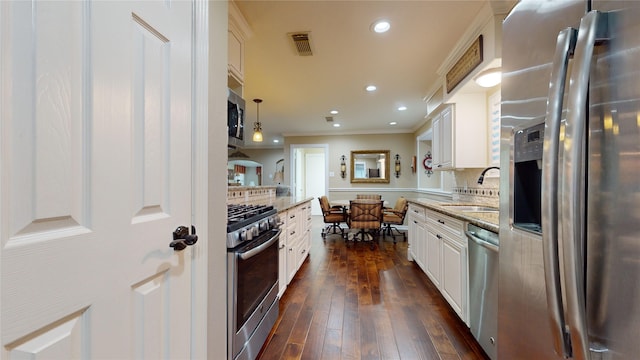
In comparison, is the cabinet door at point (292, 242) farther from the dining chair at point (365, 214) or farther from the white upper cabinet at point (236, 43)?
the dining chair at point (365, 214)

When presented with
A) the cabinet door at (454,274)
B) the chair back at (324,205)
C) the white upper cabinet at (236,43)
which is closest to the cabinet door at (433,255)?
the cabinet door at (454,274)

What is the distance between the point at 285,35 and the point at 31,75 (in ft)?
6.97

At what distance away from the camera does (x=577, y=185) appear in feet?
1.79

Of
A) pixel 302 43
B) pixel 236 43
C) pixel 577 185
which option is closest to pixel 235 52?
pixel 236 43

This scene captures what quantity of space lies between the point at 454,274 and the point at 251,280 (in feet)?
5.28

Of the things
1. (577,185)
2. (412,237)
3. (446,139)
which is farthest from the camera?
(412,237)

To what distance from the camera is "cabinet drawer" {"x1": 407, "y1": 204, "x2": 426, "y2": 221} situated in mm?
3008

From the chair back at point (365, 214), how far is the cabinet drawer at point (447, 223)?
5.65 feet

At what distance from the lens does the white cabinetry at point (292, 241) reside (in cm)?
238

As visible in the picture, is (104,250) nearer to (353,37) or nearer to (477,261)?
(477,261)

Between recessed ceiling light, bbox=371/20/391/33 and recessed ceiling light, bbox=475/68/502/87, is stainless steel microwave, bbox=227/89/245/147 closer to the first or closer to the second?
recessed ceiling light, bbox=371/20/391/33

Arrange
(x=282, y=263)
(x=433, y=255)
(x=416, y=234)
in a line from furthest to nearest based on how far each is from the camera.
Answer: (x=416, y=234)
(x=433, y=255)
(x=282, y=263)

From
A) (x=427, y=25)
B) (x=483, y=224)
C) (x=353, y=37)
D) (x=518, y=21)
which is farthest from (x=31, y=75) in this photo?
(x=427, y=25)

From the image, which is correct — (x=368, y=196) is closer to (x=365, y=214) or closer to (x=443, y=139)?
(x=365, y=214)
